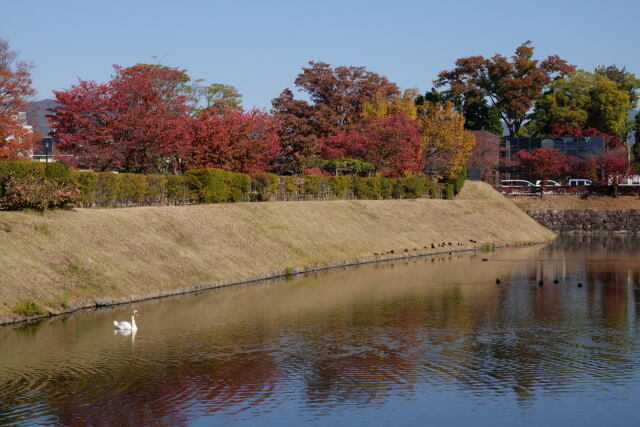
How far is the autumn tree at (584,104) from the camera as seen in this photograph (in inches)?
5261

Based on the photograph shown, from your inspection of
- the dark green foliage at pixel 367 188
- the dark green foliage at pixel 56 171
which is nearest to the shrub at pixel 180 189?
the dark green foliage at pixel 56 171

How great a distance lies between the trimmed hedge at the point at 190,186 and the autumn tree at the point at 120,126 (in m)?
5.04

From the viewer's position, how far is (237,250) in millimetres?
46625

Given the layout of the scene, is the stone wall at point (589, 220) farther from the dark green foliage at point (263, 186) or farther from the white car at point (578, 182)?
the dark green foliage at point (263, 186)

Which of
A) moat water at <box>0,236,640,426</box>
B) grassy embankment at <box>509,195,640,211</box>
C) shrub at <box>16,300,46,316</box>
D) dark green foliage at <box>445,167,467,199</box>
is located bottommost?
moat water at <box>0,236,640,426</box>

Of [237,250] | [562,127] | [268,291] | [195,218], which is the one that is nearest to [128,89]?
[195,218]

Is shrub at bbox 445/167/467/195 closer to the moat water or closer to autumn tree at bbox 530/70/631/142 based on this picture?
autumn tree at bbox 530/70/631/142

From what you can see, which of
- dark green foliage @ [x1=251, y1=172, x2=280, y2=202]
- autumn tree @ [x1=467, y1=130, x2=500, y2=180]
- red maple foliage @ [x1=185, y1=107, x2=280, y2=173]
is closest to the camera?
dark green foliage @ [x1=251, y1=172, x2=280, y2=202]

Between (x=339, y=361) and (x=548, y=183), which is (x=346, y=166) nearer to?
(x=548, y=183)

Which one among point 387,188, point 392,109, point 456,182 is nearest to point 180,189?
point 387,188

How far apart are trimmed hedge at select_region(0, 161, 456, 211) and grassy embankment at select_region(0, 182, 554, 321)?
1.80 metres

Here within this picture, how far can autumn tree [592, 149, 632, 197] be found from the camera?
106 m

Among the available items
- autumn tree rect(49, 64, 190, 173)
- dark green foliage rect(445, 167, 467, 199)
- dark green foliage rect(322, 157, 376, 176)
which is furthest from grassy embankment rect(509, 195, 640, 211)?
autumn tree rect(49, 64, 190, 173)

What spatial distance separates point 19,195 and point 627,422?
29.8m
